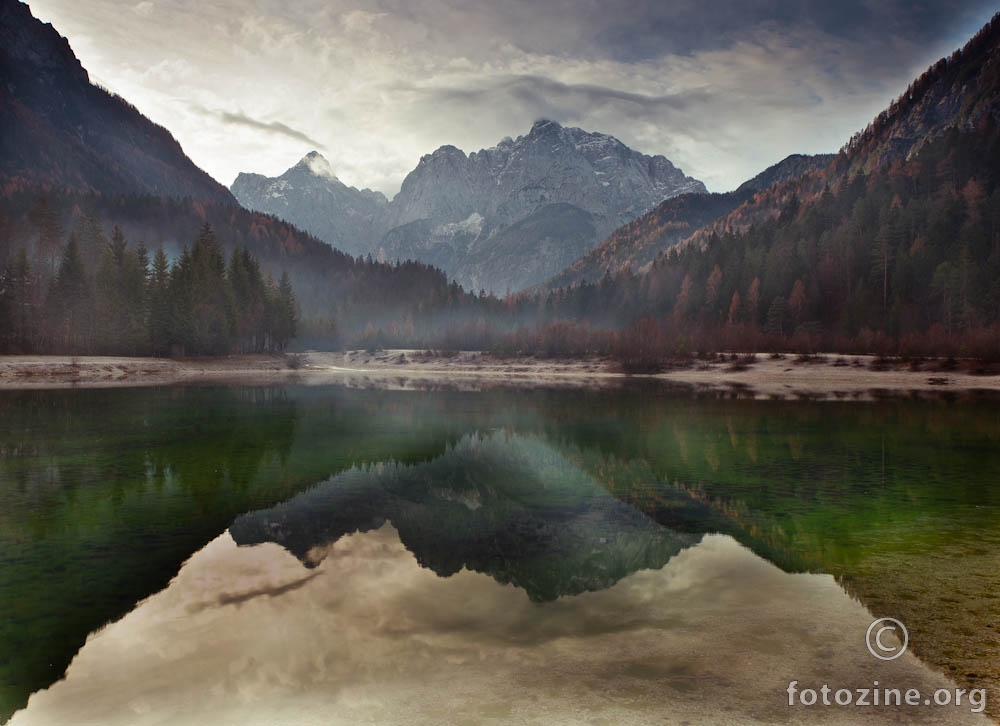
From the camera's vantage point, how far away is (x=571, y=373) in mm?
110188

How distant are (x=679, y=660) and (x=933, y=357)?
9509 centimetres

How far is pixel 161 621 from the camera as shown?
370 inches

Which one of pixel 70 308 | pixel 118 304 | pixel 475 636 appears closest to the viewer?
pixel 475 636

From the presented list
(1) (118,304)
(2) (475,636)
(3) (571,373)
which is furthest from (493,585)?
(1) (118,304)

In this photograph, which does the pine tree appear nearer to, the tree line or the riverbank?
the tree line

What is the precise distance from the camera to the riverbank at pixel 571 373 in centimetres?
7106

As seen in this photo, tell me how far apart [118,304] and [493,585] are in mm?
109073

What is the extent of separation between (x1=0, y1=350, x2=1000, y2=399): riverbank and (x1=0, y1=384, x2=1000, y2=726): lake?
4663cm

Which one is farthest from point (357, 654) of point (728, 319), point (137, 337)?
point (728, 319)

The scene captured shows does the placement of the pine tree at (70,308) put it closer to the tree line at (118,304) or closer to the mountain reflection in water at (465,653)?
the tree line at (118,304)

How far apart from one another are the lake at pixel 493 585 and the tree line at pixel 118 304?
83966mm

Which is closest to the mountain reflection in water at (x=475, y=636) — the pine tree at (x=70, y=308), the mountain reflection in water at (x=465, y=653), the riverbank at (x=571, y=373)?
the mountain reflection in water at (x=465, y=653)

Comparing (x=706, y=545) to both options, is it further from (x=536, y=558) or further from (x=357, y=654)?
(x=357, y=654)

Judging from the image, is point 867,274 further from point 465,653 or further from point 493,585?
point 465,653
